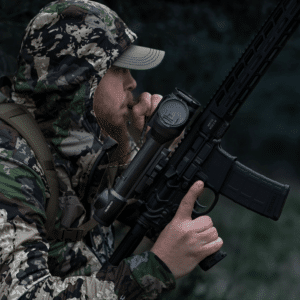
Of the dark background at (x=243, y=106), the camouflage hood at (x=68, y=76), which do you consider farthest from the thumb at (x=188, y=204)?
the dark background at (x=243, y=106)

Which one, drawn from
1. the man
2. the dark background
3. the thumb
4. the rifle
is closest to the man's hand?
the man

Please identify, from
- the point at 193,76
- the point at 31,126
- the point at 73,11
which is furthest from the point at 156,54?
the point at 193,76

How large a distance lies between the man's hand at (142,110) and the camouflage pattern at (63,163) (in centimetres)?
41

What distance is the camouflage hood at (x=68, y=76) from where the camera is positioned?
1207mm

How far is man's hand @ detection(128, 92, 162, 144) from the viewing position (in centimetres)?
172

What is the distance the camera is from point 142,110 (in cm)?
172

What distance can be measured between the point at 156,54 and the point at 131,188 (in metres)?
0.58

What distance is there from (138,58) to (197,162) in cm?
48

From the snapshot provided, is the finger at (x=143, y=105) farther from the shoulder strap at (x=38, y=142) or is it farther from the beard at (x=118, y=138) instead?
the shoulder strap at (x=38, y=142)

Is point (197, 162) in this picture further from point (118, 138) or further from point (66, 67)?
point (66, 67)

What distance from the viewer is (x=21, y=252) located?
0.94 meters

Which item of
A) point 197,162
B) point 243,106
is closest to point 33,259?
point 197,162

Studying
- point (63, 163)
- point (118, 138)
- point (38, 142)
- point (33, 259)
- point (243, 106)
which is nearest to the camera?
point (33, 259)

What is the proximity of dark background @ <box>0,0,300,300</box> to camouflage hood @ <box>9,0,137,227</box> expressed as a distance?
1.32 meters
